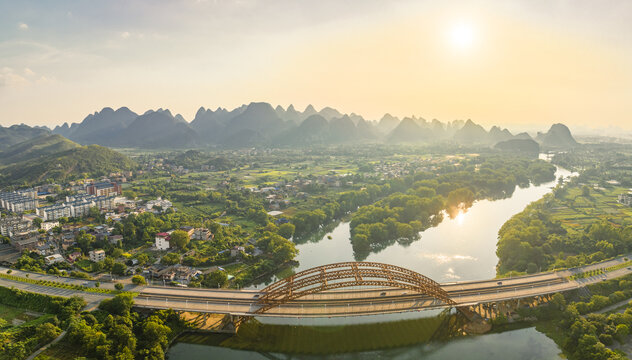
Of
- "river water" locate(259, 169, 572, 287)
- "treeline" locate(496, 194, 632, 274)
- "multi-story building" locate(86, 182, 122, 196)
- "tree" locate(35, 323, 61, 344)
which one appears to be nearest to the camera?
"tree" locate(35, 323, 61, 344)

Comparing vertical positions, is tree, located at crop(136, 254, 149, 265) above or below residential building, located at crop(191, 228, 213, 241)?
below

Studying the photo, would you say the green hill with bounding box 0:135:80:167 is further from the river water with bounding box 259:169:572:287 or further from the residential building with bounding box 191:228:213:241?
the river water with bounding box 259:169:572:287

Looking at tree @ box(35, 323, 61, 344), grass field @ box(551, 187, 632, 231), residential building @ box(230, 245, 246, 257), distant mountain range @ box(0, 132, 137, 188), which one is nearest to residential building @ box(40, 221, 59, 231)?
residential building @ box(230, 245, 246, 257)

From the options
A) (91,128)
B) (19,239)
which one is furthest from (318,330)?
(91,128)

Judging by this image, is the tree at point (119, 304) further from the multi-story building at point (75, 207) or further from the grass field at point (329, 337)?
the multi-story building at point (75, 207)

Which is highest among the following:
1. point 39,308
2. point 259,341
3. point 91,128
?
point 91,128

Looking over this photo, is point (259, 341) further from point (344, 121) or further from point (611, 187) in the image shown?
point (344, 121)
